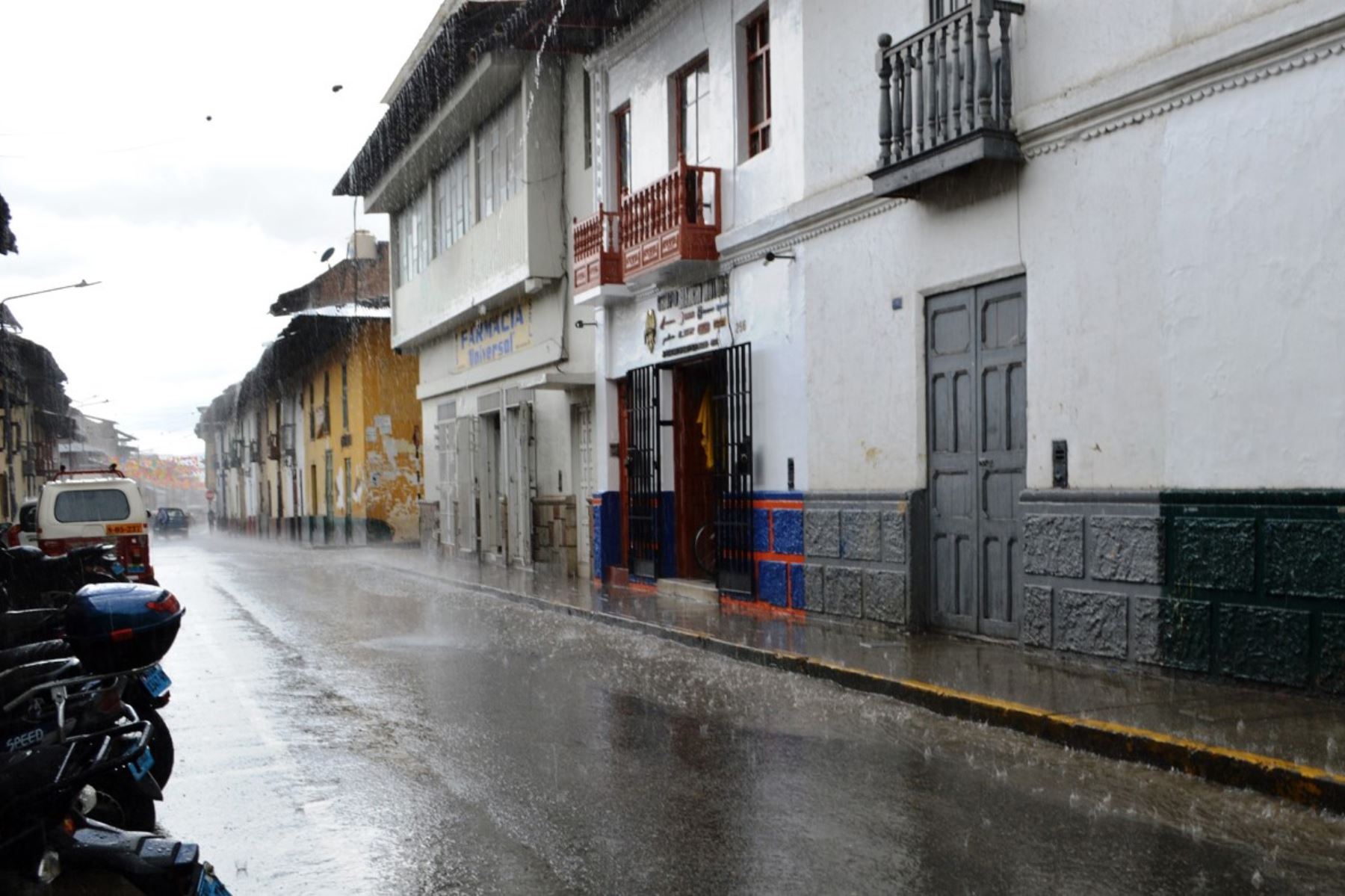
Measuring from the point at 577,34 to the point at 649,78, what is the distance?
182cm

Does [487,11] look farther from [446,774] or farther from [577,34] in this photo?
[446,774]

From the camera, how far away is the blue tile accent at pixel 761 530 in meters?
13.3

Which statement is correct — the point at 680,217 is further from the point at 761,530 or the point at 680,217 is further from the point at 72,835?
the point at 72,835

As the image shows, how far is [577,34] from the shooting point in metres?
17.4

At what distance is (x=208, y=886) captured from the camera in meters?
3.96

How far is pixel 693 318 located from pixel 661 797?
9.79m

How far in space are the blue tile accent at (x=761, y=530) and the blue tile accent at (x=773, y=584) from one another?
164 millimetres

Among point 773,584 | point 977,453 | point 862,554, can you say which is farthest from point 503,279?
point 977,453

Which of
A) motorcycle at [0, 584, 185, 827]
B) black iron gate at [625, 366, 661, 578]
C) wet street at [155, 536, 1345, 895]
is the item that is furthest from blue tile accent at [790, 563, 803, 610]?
motorcycle at [0, 584, 185, 827]

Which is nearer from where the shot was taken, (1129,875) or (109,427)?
(1129,875)

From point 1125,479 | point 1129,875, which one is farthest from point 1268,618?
point 1129,875

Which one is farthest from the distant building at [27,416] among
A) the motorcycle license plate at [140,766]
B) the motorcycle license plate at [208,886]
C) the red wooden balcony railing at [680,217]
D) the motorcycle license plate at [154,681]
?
the motorcycle license plate at [208,886]

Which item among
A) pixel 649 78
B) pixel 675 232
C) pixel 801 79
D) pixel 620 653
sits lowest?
pixel 620 653

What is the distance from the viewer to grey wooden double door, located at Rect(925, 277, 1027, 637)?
32.7 ft
